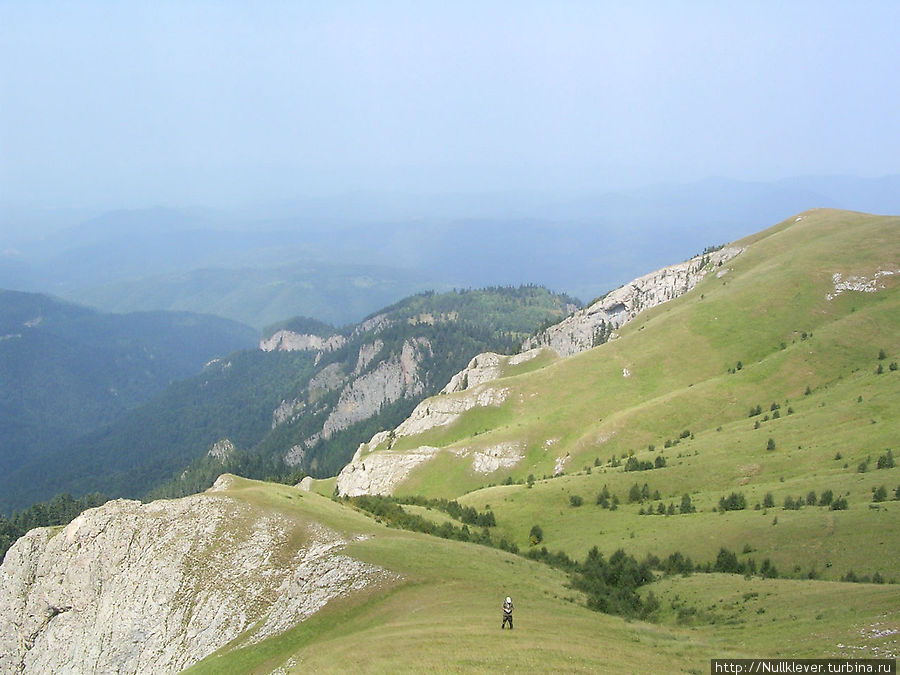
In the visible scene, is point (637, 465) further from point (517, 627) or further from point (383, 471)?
point (383, 471)

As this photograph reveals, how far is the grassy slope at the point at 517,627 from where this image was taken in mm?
26500

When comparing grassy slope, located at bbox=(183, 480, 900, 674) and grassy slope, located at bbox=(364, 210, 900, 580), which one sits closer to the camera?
grassy slope, located at bbox=(183, 480, 900, 674)

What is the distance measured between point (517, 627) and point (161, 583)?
102 feet

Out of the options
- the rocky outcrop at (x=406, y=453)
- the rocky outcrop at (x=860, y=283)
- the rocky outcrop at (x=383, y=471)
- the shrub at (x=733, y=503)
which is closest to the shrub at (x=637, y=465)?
the shrub at (x=733, y=503)

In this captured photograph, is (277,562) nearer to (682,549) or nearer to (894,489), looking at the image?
(682,549)

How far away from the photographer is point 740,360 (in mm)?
111625

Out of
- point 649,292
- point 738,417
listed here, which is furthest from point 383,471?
point 649,292

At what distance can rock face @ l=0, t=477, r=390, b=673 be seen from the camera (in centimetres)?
4100

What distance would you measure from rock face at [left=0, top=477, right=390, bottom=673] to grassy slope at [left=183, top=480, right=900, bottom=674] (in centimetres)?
247

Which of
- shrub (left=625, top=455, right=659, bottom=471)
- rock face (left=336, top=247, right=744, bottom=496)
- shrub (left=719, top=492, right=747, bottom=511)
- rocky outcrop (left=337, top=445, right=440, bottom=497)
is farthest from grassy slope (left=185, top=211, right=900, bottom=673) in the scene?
rocky outcrop (left=337, top=445, right=440, bottom=497)

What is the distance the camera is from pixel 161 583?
149ft

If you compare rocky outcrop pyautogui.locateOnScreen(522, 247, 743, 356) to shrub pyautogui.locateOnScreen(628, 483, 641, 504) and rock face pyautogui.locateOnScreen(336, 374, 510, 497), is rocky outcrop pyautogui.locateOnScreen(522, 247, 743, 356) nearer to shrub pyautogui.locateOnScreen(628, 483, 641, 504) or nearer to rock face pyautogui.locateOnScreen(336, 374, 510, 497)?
rock face pyautogui.locateOnScreen(336, 374, 510, 497)

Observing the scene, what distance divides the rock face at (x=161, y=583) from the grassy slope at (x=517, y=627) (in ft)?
8.10

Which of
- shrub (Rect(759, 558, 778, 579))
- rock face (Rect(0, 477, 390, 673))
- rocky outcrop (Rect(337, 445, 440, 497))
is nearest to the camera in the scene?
rock face (Rect(0, 477, 390, 673))
